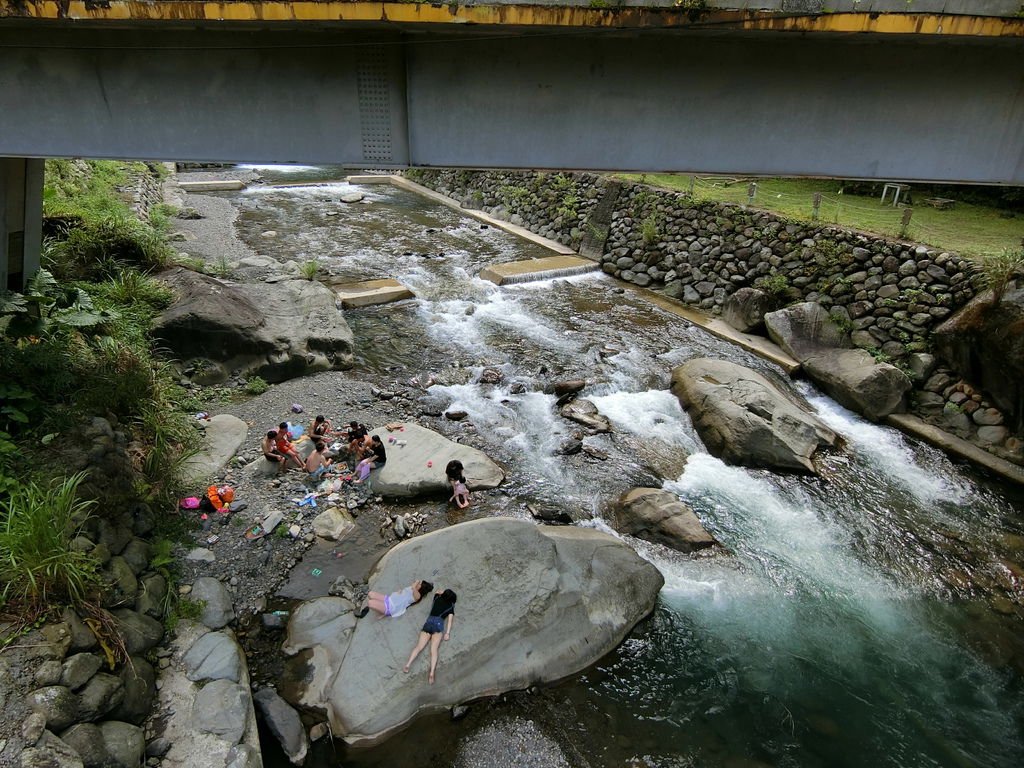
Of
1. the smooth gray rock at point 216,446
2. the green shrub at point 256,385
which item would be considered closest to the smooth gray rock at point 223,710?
the smooth gray rock at point 216,446

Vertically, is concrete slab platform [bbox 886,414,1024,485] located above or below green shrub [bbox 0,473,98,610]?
below

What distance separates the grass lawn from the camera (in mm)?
13672

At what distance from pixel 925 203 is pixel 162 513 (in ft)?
69.8

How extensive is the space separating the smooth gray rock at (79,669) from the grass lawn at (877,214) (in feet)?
39.5

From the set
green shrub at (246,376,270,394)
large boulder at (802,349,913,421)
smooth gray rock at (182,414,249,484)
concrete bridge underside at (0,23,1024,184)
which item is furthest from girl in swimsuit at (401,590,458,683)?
large boulder at (802,349,913,421)

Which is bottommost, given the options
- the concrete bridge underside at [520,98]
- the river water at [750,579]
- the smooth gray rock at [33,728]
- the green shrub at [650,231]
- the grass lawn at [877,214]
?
the river water at [750,579]

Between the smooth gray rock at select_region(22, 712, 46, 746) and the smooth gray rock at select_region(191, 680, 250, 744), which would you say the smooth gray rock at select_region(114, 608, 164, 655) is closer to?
the smooth gray rock at select_region(191, 680, 250, 744)

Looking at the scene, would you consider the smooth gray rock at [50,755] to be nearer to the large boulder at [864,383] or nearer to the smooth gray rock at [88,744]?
the smooth gray rock at [88,744]

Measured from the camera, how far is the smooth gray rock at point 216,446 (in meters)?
8.85

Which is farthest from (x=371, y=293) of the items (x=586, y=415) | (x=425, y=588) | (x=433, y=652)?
(x=433, y=652)

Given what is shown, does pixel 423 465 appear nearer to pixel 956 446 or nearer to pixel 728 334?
pixel 728 334

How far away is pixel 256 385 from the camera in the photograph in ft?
37.4

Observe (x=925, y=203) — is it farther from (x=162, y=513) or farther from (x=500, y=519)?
(x=162, y=513)

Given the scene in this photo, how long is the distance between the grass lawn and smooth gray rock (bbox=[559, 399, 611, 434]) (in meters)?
5.24
